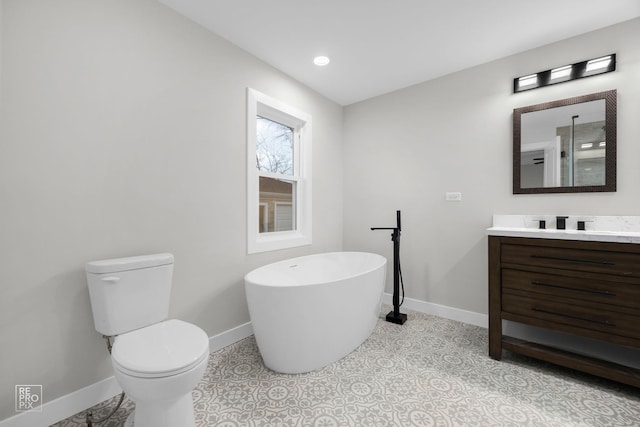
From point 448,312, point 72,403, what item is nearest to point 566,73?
point 448,312

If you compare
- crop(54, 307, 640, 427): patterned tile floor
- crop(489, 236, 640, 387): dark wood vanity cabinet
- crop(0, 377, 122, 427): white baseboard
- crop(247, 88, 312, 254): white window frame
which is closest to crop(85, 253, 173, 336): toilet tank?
crop(0, 377, 122, 427): white baseboard

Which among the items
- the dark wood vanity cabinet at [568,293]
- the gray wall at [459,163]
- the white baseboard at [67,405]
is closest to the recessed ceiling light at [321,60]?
the gray wall at [459,163]

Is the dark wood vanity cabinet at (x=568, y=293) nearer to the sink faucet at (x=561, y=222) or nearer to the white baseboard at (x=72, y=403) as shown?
the sink faucet at (x=561, y=222)

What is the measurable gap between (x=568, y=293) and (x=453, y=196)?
48.6 inches

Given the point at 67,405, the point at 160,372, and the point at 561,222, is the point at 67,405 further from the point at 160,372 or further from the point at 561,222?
the point at 561,222

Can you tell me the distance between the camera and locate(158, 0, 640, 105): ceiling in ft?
6.09

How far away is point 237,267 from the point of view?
7.68 feet

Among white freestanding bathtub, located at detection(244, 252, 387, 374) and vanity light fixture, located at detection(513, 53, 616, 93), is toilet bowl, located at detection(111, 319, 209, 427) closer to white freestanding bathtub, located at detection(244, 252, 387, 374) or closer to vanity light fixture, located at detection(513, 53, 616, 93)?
white freestanding bathtub, located at detection(244, 252, 387, 374)

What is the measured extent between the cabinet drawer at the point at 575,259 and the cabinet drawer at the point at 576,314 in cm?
24

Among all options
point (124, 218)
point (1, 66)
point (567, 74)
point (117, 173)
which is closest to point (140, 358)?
point (124, 218)

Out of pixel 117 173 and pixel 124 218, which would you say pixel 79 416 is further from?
pixel 117 173

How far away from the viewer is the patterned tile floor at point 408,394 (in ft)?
4.74

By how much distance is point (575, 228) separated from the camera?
212 centimetres

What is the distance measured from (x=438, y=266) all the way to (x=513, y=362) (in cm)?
103
